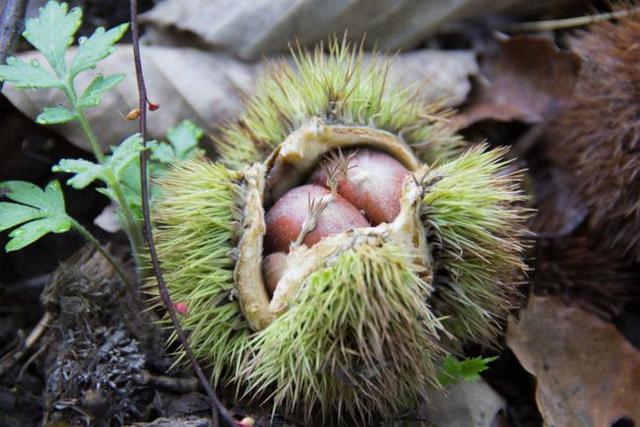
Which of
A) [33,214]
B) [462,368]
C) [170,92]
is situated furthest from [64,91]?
[462,368]

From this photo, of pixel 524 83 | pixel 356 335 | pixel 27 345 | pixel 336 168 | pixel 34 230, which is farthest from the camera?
pixel 524 83

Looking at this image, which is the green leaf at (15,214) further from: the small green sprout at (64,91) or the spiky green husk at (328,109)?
the spiky green husk at (328,109)

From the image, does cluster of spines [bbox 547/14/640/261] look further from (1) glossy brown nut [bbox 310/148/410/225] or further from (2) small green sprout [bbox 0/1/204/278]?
(2) small green sprout [bbox 0/1/204/278]

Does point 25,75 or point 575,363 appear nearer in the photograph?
point 25,75

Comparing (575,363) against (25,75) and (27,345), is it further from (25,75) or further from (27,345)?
(25,75)

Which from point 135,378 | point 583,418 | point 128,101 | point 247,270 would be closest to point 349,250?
point 247,270

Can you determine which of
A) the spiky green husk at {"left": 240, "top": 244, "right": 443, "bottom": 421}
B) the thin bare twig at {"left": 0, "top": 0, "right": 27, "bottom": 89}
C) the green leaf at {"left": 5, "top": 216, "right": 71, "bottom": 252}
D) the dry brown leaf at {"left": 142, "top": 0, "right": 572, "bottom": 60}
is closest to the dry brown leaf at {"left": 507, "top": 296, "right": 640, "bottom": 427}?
the spiky green husk at {"left": 240, "top": 244, "right": 443, "bottom": 421}

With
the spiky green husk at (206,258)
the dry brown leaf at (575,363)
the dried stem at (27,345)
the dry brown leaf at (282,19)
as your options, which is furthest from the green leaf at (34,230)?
the dry brown leaf at (575,363)
